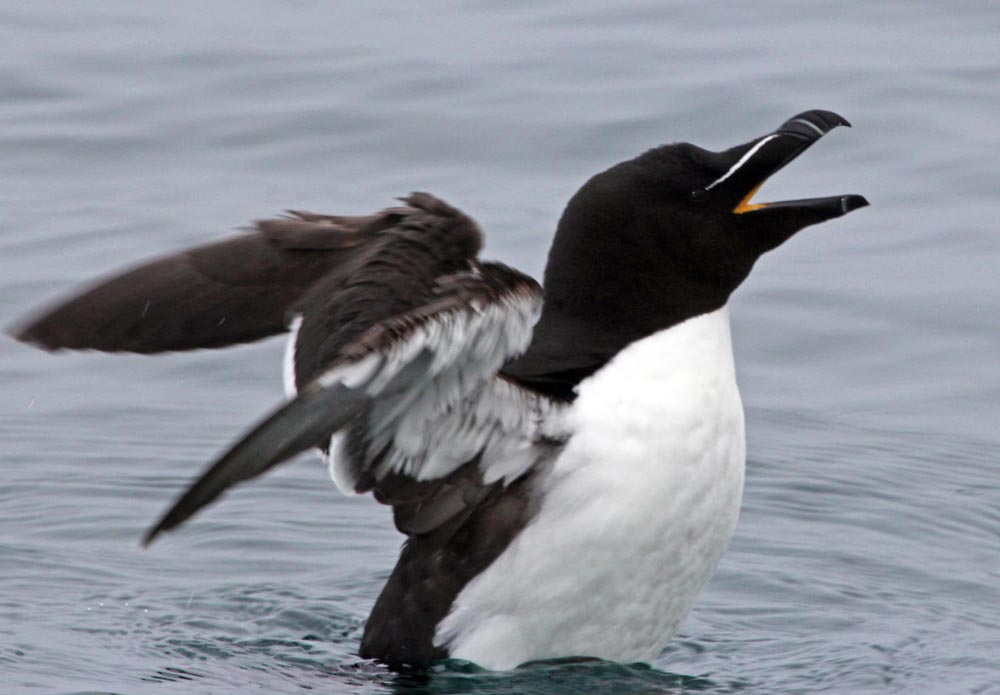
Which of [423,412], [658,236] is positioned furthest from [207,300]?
[658,236]

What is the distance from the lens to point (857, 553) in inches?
265

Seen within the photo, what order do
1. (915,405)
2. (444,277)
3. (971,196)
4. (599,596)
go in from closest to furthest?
(444,277), (599,596), (915,405), (971,196)

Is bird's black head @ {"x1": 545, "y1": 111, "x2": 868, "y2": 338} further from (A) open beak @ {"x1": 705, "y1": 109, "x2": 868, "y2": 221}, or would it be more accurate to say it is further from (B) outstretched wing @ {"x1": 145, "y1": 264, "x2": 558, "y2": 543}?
(B) outstretched wing @ {"x1": 145, "y1": 264, "x2": 558, "y2": 543}

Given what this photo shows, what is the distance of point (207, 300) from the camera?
5406 mm

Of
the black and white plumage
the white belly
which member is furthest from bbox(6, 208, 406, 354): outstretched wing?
the white belly

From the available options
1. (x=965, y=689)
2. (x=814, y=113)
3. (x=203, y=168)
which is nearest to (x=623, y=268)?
(x=814, y=113)

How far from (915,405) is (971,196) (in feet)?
5.89

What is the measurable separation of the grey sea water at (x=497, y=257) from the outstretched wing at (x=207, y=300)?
839mm

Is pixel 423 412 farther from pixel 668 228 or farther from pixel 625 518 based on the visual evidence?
pixel 668 228

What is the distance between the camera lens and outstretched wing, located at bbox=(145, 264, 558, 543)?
14.3ft

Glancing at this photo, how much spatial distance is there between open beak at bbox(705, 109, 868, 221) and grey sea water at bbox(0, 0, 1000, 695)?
47.1 inches

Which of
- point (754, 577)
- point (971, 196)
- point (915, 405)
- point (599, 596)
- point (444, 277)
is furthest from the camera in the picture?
point (971, 196)

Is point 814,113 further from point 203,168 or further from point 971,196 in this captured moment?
point 203,168

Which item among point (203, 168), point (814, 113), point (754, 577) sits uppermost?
point (814, 113)
